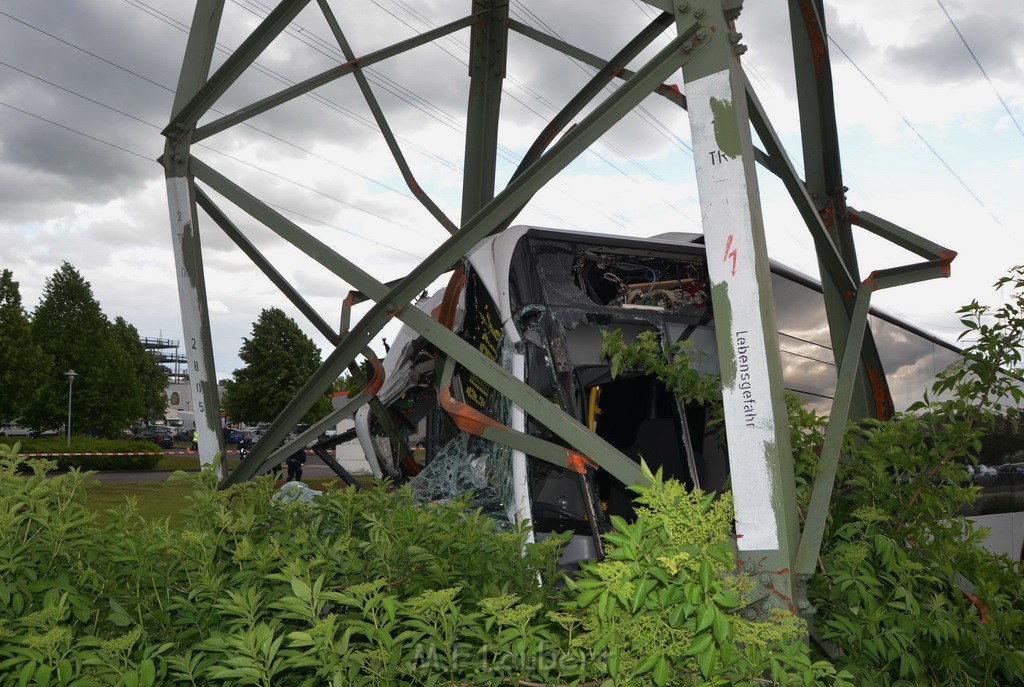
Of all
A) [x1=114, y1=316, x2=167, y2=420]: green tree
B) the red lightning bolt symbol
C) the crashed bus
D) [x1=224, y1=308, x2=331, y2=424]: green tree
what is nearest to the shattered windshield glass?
the crashed bus

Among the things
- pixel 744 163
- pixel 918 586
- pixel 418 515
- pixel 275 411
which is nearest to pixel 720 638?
pixel 418 515

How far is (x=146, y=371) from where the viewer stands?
3083 inches

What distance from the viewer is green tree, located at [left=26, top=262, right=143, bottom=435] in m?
44.1

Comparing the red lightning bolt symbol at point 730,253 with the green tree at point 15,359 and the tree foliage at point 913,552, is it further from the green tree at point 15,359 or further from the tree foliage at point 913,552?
the green tree at point 15,359

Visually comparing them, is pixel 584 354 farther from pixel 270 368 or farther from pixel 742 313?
pixel 270 368

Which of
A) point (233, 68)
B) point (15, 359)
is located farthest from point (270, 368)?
point (233, 68)

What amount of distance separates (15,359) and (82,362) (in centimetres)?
973

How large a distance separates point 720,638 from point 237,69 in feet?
14.2

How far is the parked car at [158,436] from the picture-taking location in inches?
2243

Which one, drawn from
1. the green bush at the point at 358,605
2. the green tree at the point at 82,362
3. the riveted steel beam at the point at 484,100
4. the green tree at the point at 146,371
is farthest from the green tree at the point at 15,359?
the green bush at the point at 358,605

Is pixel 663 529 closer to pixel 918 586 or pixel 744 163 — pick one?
pixel 744 163

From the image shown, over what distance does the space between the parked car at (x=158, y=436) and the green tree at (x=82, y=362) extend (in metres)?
6.39

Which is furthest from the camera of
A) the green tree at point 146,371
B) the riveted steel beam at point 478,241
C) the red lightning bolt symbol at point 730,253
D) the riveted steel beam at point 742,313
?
the green tree at point 146,371

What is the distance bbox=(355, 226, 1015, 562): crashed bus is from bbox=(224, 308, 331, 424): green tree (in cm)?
5056
